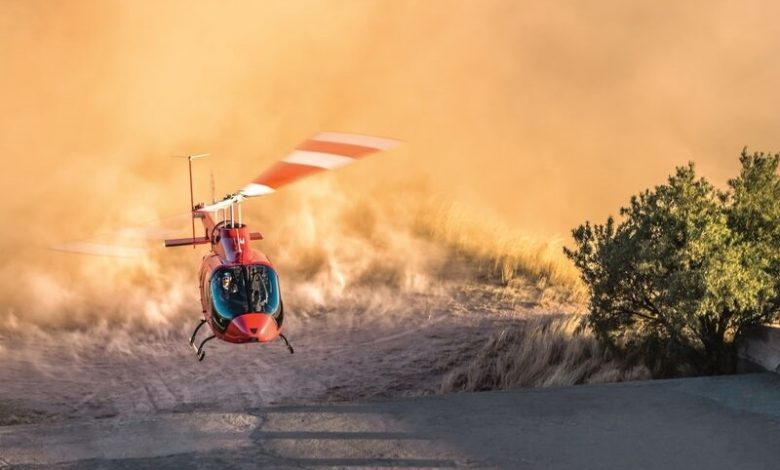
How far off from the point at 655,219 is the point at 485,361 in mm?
2648

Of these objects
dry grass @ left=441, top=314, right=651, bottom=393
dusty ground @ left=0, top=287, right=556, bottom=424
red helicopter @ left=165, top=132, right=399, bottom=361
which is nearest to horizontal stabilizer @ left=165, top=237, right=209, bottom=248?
red helicopter @ left=165, top=132, right=399, bottom=361

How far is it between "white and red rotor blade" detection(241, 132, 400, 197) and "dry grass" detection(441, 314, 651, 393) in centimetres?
418

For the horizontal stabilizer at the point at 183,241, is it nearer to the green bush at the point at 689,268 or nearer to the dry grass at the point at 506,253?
the green bush at the point at 689,268

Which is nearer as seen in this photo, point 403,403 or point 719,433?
point 719,433

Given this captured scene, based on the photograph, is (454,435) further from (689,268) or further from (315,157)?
(689,268)

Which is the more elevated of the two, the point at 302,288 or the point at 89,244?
the point at 89,244

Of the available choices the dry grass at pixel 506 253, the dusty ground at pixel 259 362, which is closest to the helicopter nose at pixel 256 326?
the dusty ground at pixel 259 362

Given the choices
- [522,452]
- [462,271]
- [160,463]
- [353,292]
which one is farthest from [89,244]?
[462,271]

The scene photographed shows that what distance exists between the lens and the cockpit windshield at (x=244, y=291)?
810 cm

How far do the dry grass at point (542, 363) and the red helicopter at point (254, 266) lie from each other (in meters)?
3.73

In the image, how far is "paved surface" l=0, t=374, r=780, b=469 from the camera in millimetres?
7332

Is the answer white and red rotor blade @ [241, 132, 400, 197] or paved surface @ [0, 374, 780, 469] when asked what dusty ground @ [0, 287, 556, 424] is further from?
white and red rotor blade @ [241, 132, 400, 197]

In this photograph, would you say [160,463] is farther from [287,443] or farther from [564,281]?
[564,281]

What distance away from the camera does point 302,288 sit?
14234 mm
